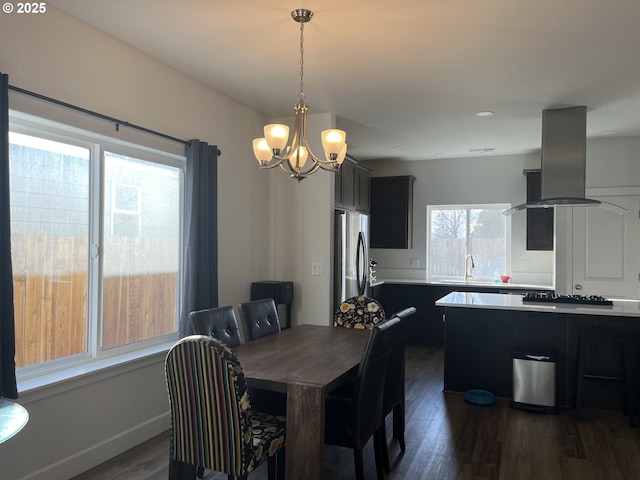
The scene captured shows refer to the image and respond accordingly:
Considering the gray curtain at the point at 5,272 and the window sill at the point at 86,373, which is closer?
the gray curtain at the point at 5,272

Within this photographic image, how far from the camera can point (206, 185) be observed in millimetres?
3717

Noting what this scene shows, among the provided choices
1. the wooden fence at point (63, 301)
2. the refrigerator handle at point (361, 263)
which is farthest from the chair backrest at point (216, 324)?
the refrigerator handle at point (361, 263)

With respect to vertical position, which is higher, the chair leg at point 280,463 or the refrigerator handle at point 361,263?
the refrigerator handle at point 361,263

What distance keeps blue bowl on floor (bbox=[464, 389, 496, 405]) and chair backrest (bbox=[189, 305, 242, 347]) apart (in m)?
2.27

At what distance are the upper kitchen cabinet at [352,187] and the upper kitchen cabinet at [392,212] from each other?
1.53ft

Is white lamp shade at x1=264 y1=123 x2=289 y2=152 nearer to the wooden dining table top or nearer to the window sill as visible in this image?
the wooden dining table top

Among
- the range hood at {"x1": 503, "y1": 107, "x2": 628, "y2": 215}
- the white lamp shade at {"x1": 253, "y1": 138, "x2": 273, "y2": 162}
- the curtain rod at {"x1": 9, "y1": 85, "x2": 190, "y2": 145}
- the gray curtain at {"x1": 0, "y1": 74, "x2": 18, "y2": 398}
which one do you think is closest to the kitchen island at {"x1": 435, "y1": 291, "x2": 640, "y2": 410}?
the range hood at {"x1": 503, "y1": 107, "x2": 628, "y2": 215}

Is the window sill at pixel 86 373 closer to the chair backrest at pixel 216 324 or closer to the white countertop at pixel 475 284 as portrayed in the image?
the chair backrest at pixel 216 324

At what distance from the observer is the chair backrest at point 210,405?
1962 mm

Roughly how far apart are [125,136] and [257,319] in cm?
151

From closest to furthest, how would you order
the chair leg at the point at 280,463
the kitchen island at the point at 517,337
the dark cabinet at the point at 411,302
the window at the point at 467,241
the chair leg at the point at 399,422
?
the chair leg at the point at 280,463
the chair leg at the point at 399,422
the kitchen island at the point at 517,337
the dark cabinet at the point at 411,302
the window at the point at 467,241

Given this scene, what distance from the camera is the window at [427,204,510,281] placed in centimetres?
669

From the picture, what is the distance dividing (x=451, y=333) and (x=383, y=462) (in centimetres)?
190

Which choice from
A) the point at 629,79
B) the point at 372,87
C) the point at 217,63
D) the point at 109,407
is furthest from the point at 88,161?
the point at 629,79
